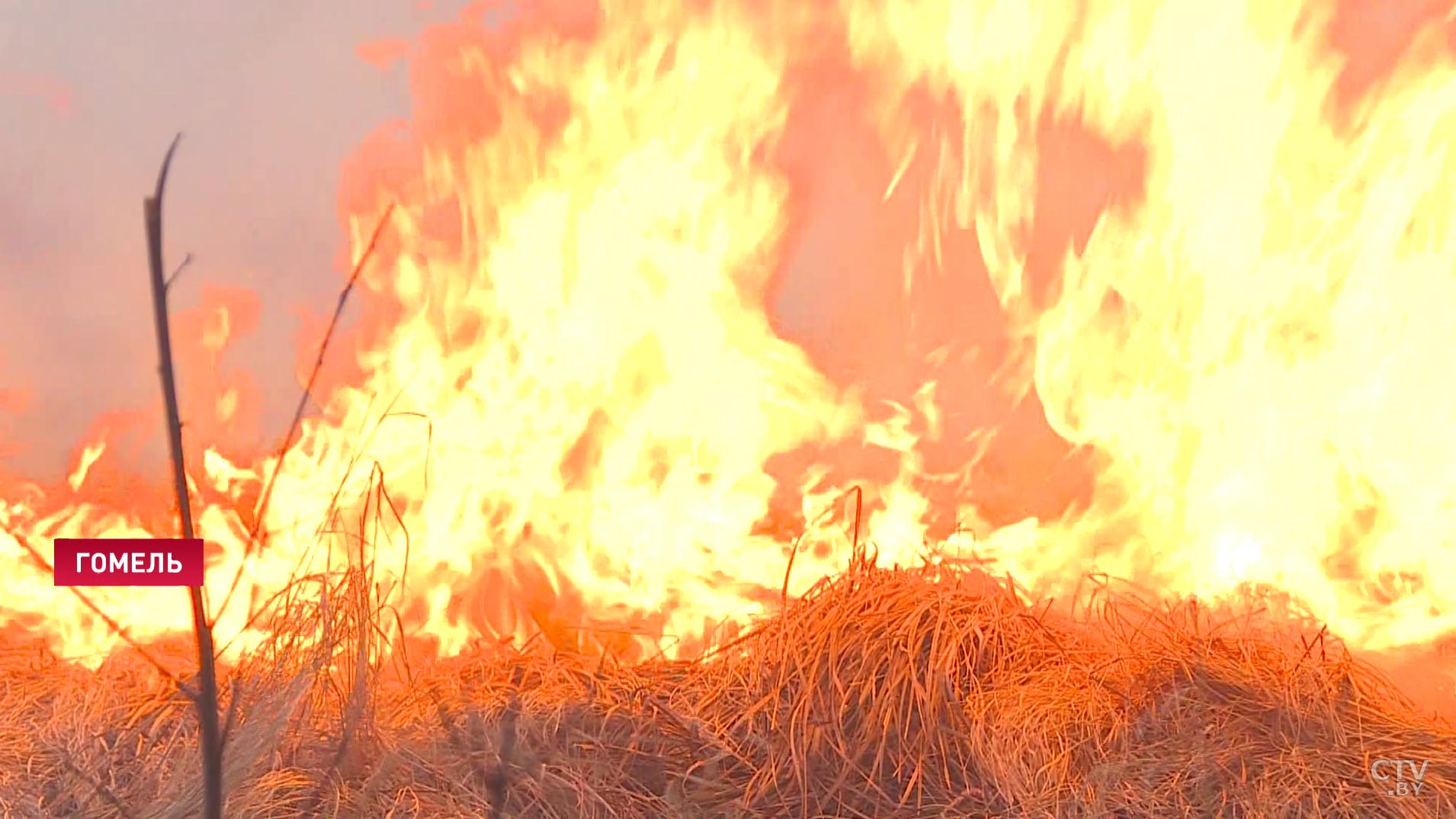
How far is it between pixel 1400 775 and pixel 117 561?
351 centimetres

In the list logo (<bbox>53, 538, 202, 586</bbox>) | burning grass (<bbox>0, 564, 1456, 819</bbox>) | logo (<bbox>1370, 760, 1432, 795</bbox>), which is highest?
logo (<bbox>53, 538, 202, 586</bbox>)

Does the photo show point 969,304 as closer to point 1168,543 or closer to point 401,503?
point 1168,543

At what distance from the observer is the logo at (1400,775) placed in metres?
2.59

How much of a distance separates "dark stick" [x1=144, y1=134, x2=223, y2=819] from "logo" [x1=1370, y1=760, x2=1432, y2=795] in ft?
7.72

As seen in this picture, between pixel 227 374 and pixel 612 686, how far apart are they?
162 cm

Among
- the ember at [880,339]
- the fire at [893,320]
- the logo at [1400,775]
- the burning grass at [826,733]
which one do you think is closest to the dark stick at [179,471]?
the burning grass at [826,733]

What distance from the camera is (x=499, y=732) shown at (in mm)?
2855

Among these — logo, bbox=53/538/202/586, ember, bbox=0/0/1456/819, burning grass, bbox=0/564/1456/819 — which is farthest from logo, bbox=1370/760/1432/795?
logo, bbox=53/538/202/586

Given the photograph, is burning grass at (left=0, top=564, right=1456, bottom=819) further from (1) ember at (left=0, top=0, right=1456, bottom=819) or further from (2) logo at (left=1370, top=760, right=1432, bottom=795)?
(1) ember at (left=0, top=0, right=1456, bottom=819)

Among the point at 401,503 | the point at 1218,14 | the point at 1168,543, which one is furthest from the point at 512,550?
the point at 1218,14

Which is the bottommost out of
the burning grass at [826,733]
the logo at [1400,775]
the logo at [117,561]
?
the logo at [1400,775]

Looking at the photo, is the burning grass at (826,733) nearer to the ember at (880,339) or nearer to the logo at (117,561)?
the ember at (880,339)

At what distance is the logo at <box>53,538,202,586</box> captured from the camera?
3.48 meters

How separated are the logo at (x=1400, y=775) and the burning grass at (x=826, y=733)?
19 mm
